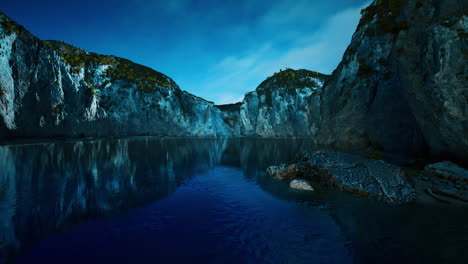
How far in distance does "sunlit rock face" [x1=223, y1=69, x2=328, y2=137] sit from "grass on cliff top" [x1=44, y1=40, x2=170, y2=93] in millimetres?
59975

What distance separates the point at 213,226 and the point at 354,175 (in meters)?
11.2

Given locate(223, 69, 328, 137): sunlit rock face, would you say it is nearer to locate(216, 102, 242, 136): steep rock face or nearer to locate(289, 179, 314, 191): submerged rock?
locate(216, 102, 242, 136): steep rock face

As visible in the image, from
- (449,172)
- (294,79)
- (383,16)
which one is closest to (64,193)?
(449,172)

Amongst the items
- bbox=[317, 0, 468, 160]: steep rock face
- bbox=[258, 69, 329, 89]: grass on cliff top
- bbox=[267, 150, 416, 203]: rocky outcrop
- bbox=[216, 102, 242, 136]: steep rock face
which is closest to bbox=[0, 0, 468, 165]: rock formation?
bbox=[317, 0, 468, 160]: steep rock face

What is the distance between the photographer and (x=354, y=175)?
14.5 meters

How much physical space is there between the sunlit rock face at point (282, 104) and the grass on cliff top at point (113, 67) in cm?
5997

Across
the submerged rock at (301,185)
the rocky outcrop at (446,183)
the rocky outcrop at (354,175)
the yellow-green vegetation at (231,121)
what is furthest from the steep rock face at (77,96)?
the rocky outcrop at (446,183)

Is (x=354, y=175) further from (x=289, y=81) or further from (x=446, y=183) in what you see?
(x=289, y=81)

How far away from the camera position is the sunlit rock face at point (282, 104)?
10619 centimetres

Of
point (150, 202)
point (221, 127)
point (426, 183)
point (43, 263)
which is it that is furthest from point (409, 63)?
point (221, 127)

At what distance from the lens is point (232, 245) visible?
7.67 m

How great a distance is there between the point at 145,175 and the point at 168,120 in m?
93.5

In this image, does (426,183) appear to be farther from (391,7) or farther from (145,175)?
(145,175)

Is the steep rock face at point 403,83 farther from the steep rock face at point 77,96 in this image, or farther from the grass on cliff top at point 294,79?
the grass on cliff top at point 294,79
